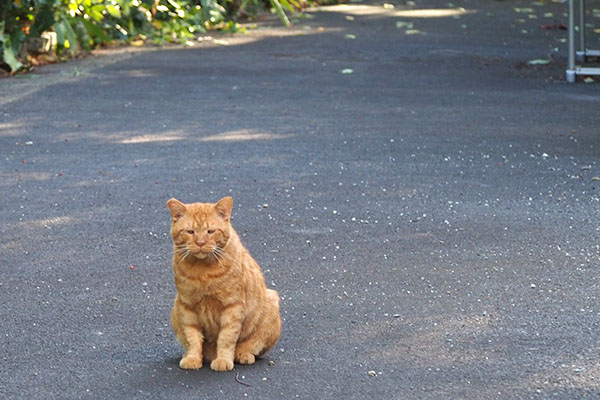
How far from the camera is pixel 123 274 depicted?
5.53 m

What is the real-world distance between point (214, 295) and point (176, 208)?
1.25 feet

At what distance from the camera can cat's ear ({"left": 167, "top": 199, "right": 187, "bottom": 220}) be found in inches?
159

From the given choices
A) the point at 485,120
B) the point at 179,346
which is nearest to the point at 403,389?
the point at 179,346

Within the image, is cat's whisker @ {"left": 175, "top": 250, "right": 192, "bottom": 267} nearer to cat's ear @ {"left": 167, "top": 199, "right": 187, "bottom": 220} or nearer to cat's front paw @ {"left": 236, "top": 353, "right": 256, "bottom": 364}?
cat's ear @ {"left": 167, "top": 199, "right": 187, "bottom": 220}

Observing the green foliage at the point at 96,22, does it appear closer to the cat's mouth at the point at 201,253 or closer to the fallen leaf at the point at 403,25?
the fallen leaf at the point at 403,25

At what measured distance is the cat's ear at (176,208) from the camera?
13.3 feet

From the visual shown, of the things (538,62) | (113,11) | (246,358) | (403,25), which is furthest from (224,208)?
→ (403,25)

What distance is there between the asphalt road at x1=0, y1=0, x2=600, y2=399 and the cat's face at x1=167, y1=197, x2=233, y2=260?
506mm

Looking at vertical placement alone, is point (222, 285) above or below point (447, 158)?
above

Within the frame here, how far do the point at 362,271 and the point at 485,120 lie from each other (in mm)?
4718

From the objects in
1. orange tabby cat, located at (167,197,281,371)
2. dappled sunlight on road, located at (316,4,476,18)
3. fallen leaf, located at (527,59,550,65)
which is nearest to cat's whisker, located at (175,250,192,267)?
orange tabby cat, located at (167,197,281,371)

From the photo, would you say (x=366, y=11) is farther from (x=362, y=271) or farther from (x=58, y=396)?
(x=58, y=396)

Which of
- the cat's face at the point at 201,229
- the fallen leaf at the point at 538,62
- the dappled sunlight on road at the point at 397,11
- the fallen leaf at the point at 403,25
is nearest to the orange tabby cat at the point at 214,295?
the cat's face at the point at 201,229

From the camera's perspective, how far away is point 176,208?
4059 millimetres
